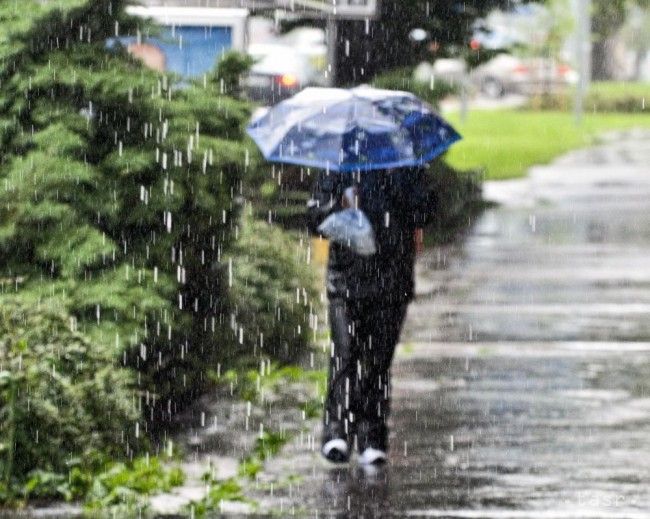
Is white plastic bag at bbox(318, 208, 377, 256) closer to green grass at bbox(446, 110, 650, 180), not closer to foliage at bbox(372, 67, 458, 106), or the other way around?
foliage at bbox(372, 67, 458, 106)

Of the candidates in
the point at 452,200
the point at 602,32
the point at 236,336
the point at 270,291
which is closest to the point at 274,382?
the point at 236,336

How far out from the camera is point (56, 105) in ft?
29.8

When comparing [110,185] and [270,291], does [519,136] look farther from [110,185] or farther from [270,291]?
[110,185]

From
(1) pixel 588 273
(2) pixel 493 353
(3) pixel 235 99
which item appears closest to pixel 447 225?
(1) pixel 588 273

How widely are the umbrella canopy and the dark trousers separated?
0.68 metres

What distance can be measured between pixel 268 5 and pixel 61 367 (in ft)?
15.1

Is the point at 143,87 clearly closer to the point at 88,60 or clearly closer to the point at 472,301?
the point at 88,60

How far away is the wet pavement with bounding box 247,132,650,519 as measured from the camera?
7660 mm

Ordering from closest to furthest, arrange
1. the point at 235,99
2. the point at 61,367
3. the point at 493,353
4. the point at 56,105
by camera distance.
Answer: the point at 61,367, the point at 56,105, the point at 235,99, the point at 493,353

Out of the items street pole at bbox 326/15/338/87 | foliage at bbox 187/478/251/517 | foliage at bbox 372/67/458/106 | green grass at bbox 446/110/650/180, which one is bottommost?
green grass at bbox 446/110/650/180

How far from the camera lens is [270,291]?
11109mm

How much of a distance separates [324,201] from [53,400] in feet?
5.10

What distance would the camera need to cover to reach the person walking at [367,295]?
8234mm

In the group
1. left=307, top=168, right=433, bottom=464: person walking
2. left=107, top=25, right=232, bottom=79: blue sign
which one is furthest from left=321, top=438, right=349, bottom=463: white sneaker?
left=107, top=25, right=232, bottom=79: blue sign
